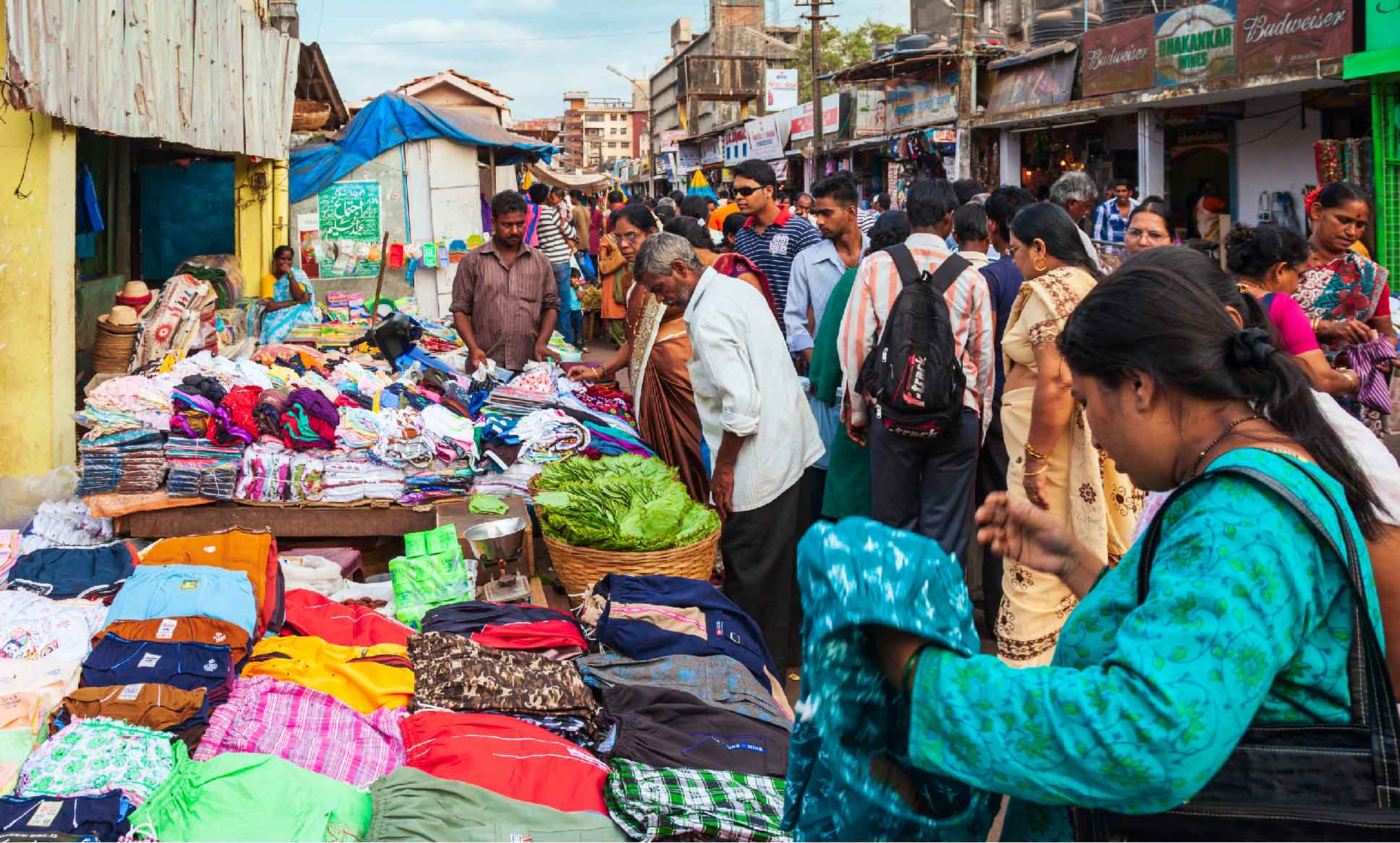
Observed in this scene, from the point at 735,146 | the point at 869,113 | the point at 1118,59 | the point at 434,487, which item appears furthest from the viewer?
the point at 735,146

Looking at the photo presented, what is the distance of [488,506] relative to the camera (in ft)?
18.8

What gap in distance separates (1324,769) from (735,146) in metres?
37.6

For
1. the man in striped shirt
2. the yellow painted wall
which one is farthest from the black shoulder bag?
the man in striped shirt

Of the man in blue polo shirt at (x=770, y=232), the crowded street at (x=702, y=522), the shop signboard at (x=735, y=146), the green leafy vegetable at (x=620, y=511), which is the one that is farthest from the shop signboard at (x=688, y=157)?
the green leafy vegetable at (x=620, y=511)

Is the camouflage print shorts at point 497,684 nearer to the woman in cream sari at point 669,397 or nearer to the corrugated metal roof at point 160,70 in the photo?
the woman in cream sari at point 669,397

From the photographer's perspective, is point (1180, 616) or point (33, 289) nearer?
point (1180, 616)

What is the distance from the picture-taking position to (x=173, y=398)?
6102 millimetres

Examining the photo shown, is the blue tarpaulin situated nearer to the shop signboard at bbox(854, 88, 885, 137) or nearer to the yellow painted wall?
the yellow painted wall

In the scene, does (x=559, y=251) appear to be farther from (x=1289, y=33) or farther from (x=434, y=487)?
(x=1289, y=33)

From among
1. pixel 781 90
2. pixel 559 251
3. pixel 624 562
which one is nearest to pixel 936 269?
pixel 624 562

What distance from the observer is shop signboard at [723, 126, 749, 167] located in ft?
119

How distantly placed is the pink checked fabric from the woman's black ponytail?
8.44ft

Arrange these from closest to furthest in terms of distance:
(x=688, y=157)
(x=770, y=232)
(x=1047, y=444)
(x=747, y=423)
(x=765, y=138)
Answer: (x=1047, y=444), (x=747, y=423), (x=770, y=232), (x=765, y=138), (x=688, y=157)

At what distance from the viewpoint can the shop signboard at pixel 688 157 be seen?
46469 mm
